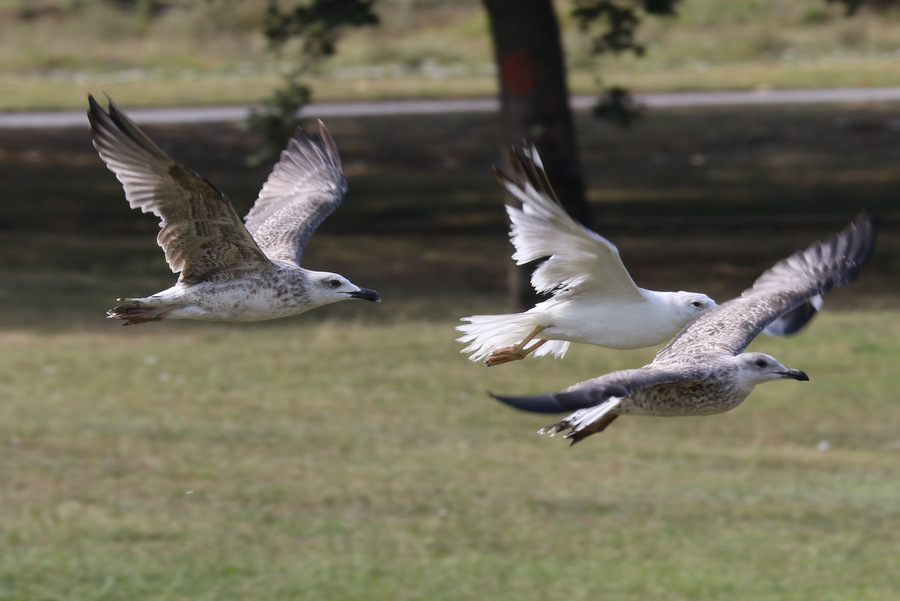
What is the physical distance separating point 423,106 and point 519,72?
1497 centimetres

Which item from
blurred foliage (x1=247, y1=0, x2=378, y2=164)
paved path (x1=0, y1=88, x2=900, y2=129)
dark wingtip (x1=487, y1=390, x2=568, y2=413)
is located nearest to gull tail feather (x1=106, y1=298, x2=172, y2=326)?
dark wingtip (x1=487, y1=390, x2=568, y2=413)

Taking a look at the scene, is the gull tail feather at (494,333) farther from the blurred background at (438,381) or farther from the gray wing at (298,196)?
the blurred background at (438,381)

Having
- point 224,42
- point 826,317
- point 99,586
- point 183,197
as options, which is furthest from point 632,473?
point 224,42

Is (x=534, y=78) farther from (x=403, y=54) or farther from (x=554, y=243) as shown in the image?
(x=403, y=54)

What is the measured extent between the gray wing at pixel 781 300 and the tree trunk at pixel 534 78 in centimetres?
905

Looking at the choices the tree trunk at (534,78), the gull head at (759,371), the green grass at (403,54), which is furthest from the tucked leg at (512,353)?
the green grass at (403,54)

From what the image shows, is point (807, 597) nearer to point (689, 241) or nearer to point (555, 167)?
point (555, 167)

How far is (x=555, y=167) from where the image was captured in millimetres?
16250

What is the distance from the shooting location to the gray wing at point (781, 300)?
5262 mm

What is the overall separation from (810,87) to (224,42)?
1568 cm

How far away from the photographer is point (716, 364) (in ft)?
15.7

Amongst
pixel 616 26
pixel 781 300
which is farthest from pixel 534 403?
pixel 616 26

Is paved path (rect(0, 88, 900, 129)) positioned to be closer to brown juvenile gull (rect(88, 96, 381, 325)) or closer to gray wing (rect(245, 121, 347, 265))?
gray wing (rect(245, 121, 347, 265))

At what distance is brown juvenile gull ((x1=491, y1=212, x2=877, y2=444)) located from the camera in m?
4.00
